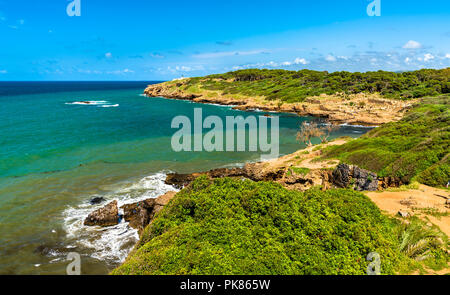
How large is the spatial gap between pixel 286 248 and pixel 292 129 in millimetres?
46274

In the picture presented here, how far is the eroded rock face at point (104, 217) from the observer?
17859mm

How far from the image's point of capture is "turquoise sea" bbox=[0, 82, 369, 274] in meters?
15.1

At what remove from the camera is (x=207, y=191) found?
10.4m

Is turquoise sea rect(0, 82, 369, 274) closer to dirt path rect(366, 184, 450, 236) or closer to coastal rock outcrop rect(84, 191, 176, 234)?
coastal rock outcrop rect(84, 191, 176, 234)

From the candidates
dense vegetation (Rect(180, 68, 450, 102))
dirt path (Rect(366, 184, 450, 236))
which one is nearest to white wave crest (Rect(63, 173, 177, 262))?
dirt path (Rect(366, 184, 450, 236))

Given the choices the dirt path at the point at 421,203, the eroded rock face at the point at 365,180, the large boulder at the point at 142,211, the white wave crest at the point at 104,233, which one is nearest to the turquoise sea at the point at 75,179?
the white wave crest at the point at 104,233

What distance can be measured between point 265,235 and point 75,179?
24.0 m

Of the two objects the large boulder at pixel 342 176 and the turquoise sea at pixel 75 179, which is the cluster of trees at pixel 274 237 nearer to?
the turquoise sea at pixel 75 179

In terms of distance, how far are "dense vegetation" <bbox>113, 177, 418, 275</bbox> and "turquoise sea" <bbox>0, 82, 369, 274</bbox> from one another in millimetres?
8178

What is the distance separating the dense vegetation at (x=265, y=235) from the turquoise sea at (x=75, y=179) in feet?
26.8

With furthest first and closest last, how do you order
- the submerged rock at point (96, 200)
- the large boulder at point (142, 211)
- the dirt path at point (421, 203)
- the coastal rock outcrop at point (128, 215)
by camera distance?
the submerged rock at point (96, 200)
the coastal rock outcrop at point (128, 215)
the large boulder at point (142, 211)
the dirt path at point (421, 203)

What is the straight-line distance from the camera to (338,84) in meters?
80.9
